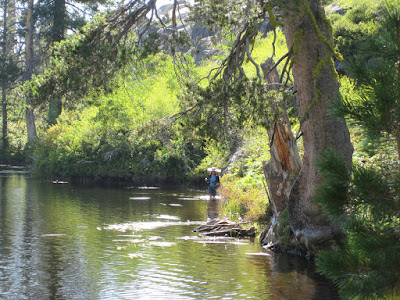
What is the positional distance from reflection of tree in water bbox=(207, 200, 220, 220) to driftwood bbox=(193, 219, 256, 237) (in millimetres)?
3248

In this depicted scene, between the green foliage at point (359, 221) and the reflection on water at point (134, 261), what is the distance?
202 inches

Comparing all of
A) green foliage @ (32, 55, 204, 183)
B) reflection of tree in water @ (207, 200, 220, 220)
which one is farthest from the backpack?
green foliage @ (32, 55, 204, 183)

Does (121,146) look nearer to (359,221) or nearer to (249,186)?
(249,186)

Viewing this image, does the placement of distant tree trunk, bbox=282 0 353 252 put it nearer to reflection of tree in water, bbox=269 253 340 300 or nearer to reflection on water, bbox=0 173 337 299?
reflection of tree in water, bbox=269 253 340 300

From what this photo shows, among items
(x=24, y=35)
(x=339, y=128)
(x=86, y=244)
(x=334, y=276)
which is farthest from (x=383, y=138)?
(x=24, y=35)

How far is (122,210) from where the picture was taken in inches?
891

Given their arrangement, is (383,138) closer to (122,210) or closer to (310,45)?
(310,45)

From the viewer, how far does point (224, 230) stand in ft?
54.0

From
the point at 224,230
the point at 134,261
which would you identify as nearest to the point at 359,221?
the point at 134,261

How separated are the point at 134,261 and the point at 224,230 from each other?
4.33 meters

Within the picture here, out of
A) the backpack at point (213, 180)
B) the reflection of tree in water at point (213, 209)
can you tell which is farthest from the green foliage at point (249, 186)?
the backpack at point (213, 180)

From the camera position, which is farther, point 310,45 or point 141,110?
point 141,110

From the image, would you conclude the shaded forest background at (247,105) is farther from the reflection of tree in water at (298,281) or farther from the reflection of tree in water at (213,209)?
the reflection of tree in water at (298,281)

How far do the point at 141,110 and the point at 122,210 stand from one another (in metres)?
17.9
